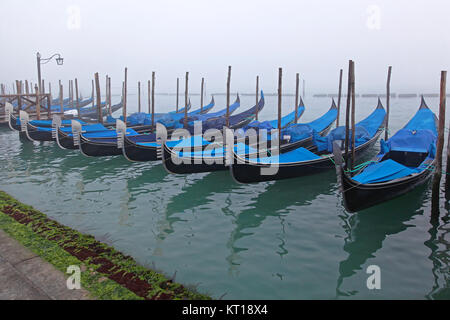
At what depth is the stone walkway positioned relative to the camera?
364 centimetres

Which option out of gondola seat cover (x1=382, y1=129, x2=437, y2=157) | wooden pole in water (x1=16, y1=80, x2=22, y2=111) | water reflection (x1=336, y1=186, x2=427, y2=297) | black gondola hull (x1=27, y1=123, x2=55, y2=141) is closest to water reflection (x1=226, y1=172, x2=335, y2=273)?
water reflection (x1=336, y1=186, x2=427, y2=297)

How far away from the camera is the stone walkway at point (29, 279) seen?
364 cm

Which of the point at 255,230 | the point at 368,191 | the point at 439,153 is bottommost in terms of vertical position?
the point at 255,230

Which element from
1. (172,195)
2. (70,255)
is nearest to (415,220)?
(172,195)

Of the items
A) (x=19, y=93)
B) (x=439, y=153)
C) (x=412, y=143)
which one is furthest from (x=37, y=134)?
(x=439, y=153)

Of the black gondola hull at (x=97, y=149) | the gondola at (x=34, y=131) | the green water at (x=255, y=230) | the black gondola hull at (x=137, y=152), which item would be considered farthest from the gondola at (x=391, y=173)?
the gondola at (x=34, y=131)

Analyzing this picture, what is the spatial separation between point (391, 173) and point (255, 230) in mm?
2984

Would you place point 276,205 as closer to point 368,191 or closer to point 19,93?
point 368,191

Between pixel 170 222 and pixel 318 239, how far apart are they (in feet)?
9.03

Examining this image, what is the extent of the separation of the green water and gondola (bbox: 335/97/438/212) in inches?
16.6

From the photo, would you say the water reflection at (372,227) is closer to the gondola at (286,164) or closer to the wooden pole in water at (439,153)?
the wooden pole in water at (439,153)

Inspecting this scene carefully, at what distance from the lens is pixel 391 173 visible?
6918 millimetres

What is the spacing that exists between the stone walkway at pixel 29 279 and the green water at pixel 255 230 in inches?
51.5

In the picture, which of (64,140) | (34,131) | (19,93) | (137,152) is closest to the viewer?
(137,152)
